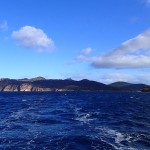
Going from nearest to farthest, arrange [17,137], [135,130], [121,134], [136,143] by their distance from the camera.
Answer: [136,143]
[17,137]
[121,134]
[135,130]

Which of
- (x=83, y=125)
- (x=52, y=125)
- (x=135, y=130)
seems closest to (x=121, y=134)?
(x=135, y=130)

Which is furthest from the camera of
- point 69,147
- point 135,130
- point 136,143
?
point 135,130

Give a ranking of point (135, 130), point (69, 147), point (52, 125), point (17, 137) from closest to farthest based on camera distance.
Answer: point (69, 147) < point (17, 137) < point (135, 130) < point (52, 125)

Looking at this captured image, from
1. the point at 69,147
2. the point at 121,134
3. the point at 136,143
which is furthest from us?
the point at 121,134

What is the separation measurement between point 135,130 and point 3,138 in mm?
19077

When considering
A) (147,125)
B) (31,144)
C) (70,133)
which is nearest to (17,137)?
(31,144)

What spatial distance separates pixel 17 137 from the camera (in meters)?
38.4

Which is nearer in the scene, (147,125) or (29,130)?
(29,130)

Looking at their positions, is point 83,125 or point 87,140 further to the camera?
point 83,125

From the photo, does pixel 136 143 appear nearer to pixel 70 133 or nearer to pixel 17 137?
pixel 70 133

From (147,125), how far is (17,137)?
22.5 metres

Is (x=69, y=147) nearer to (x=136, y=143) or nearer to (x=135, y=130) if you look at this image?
(x=136, y=143)

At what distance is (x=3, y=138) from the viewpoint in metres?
37.7

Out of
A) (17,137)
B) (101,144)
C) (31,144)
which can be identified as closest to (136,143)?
(101,144)
